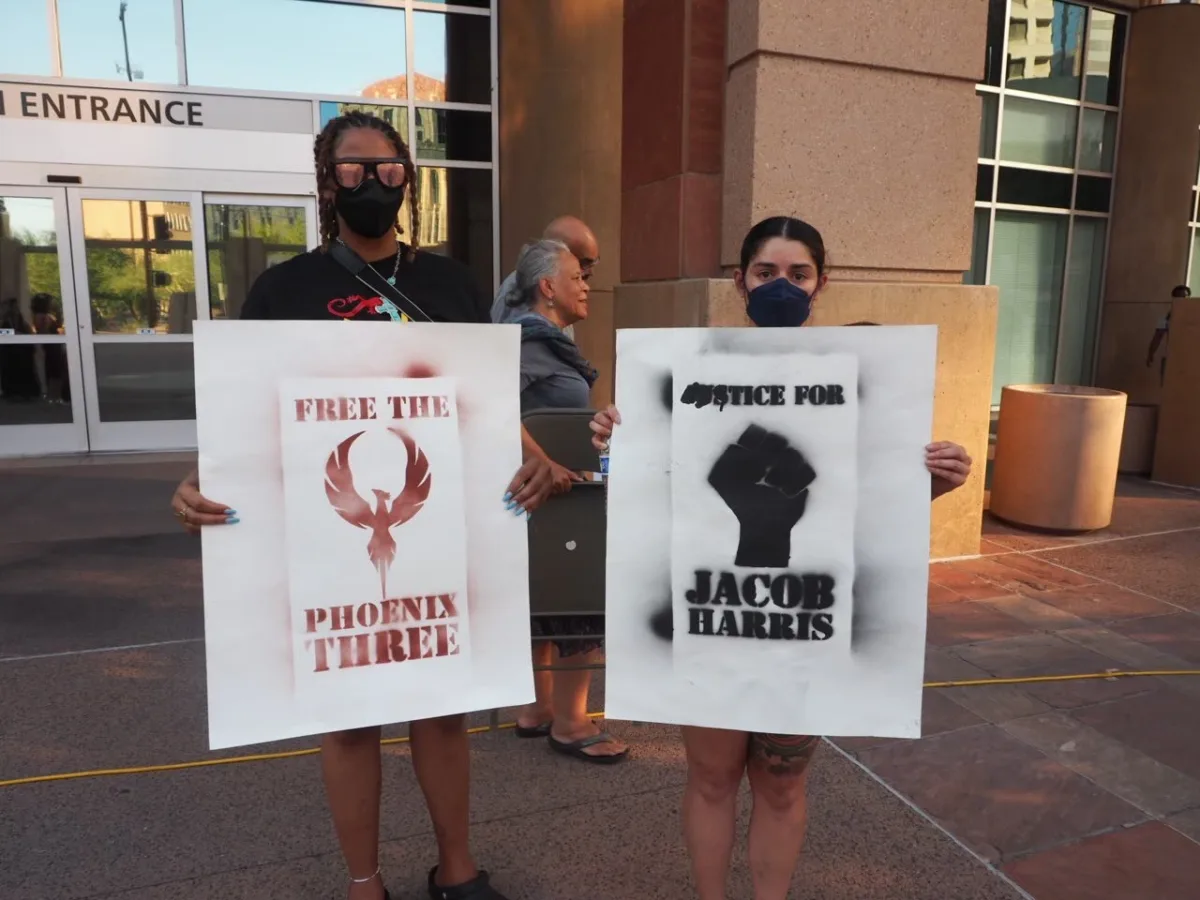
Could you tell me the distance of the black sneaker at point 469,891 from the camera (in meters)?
2.34

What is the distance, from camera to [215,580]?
193cm

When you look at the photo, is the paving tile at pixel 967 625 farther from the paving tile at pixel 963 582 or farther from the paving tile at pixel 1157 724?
the paving tile at pixel 1157 724

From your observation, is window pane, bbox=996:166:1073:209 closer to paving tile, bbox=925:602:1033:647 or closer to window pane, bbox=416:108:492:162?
window pane, bbox=416:108:492:162

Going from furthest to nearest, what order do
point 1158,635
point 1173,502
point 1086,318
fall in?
point 1086,318 → point 1173,502 → point 1158,635

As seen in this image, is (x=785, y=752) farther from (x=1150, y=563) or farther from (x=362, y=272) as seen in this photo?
(x=1150, y=563)

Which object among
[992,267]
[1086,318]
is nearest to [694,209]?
[992,267]

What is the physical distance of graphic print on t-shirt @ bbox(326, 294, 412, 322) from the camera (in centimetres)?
208

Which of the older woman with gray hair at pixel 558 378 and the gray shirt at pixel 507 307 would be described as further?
the gray shirt at pixel 507 307

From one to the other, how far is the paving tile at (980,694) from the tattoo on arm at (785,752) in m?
1.95

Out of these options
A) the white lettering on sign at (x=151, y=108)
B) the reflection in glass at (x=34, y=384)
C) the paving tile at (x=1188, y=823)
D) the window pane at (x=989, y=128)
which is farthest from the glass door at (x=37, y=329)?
the window pane at (x=989, y=128)

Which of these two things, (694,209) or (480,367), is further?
(694,209)

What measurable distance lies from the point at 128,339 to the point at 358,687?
8.61m

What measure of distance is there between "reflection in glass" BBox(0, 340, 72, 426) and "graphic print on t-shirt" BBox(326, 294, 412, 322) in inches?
337

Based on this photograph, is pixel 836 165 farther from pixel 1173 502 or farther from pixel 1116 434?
pixel 1173 502
